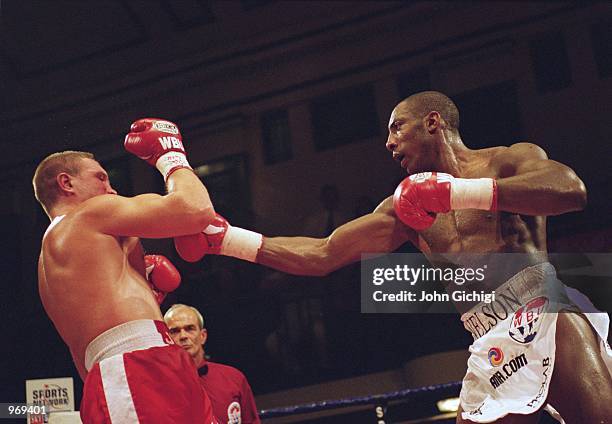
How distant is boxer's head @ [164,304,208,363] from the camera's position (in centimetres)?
336

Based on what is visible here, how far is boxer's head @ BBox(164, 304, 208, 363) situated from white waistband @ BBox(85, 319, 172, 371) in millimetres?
1540

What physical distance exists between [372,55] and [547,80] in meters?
1.33

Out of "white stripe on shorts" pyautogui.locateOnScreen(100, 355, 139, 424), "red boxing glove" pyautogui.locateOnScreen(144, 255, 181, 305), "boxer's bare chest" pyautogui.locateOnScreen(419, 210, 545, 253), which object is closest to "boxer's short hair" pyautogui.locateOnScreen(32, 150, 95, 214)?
"red boxing glove" pyautogui.locateOnScreen(144, 255, 181, 305)

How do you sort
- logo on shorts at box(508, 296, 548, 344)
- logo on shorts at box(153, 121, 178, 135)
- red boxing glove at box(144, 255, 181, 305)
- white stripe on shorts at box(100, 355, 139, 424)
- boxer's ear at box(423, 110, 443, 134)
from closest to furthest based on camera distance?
white stripe on shorts at box(100, 355, 139, 424), logo on shorts at box(508, 296, 548, 344), logo on shorts at box(153, 121, 178, 135), red boxing glove at box(144, 255, 181, 305), boxer's ear at box(423, 110, 443, 134)

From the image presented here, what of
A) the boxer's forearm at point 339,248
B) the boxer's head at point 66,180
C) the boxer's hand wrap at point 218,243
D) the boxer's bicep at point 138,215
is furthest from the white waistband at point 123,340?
the boxer's forearm at point 339,248

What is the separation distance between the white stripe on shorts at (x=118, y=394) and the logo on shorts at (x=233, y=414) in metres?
1.52

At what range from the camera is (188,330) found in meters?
3.39

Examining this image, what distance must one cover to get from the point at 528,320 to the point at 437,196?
418mm

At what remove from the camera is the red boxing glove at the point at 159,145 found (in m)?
2.06

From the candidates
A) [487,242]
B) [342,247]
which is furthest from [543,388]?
[342,247]

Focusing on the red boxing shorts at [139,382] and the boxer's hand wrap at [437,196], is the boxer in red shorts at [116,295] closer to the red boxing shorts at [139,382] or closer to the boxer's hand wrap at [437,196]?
the red boxing shorts at [139,382]

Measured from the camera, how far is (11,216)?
5613mm

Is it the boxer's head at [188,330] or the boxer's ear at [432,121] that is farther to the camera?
the boxer's head at [188,330]

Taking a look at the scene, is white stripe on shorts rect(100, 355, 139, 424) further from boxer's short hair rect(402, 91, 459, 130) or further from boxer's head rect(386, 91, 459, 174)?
boxer's short hair rect(402, 91, 459, 130)
